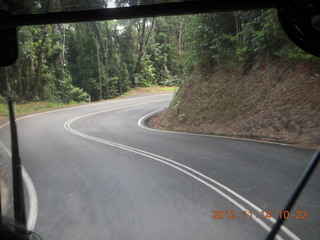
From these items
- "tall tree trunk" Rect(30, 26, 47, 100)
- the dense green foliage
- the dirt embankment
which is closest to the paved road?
the dirt embankment

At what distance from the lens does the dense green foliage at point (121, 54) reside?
17.7 meters

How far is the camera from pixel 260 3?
1.93 meters

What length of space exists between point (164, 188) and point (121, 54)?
3555 cm

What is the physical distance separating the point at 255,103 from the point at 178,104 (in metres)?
7.21

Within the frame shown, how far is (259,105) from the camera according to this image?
14.4m

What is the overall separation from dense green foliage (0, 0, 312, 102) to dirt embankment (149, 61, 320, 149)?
1.24 meters

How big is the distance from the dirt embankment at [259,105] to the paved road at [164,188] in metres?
1.56

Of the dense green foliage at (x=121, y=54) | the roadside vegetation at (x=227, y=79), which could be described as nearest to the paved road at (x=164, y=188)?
the roadside vegetation at (x=227, y=79)

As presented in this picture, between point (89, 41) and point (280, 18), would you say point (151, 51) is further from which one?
point (280, 18)

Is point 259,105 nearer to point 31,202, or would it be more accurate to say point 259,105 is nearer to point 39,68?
Answer: point 31,202

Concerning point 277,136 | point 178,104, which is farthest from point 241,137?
point 178,104

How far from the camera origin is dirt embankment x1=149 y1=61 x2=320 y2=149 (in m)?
11.7
